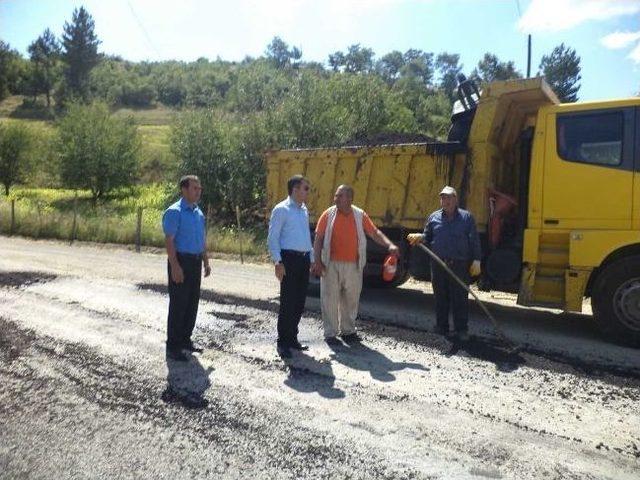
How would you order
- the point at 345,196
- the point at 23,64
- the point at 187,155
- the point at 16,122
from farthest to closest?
the point at 23,64 < the point at 16,122 < the point at 187,155 < the point at 345,196

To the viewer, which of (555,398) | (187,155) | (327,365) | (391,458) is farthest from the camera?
(187,155)

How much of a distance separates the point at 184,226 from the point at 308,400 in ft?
6.90

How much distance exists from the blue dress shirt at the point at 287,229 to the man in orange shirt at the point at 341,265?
484 millimetres

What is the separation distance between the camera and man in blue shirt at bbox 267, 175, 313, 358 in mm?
5605

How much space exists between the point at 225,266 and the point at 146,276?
249 centimetres

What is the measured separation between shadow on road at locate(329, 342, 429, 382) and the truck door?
8.23 feet

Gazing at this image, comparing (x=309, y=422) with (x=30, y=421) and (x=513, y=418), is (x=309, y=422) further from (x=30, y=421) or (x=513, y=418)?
(x=30, y=421)

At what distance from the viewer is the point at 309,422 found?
12.7ft

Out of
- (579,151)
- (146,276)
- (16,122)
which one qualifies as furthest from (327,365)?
(16,122)

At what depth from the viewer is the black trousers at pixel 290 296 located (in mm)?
5664

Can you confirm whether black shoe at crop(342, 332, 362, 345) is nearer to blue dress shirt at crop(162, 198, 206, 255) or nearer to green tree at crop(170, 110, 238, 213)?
blue dress shirt at crop(162, 198, 206, 255)

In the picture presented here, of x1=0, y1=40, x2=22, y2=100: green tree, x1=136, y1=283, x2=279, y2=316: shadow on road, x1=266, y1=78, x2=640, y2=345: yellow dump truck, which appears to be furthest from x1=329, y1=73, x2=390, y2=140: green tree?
x1=0, y1=40, x2=22, y2=100: green tree

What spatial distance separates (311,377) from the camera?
15.9ft

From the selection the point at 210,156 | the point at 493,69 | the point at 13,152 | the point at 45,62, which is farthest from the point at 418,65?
the point at 210,156
